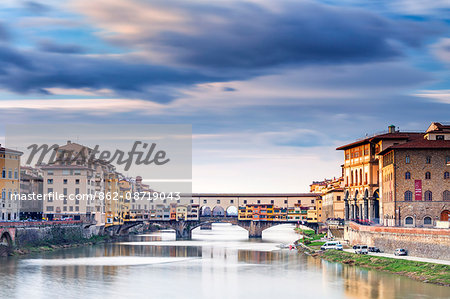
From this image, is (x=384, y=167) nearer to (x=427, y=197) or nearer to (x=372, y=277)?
(x=427, y=197)

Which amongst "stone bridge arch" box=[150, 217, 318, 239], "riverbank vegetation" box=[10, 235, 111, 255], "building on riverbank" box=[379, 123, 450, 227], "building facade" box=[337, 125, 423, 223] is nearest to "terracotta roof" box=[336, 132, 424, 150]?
"building facade" box=[337, 125, 423, 223]

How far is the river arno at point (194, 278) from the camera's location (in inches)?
2235

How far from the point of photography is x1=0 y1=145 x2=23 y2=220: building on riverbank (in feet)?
348

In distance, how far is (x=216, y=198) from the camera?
17712 centimetres

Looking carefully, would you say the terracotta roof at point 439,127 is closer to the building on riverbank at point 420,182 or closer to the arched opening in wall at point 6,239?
the building on riverbank at point 420,182

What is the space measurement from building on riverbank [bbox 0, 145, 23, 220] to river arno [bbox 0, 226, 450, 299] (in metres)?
17.7

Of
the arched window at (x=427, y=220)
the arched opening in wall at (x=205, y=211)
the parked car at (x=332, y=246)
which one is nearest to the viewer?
the arched window at (x=427, y=220)

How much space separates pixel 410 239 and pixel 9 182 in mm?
62678

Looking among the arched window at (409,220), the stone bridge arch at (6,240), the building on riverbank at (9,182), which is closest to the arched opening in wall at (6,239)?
the stone bridge arch at (6,240)

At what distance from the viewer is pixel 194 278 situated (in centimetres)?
6825

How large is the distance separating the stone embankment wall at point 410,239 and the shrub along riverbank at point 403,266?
7.50ft

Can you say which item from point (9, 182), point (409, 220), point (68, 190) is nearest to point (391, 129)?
point (409, 220)

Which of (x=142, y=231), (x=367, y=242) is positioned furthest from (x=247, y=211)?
(x=367, y=242)

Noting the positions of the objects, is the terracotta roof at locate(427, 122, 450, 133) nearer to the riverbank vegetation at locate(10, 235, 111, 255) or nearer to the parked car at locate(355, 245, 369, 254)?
the parked car at locate(355, 245, 369, 254)
